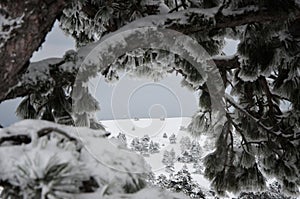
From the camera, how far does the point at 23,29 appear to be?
3.08ft

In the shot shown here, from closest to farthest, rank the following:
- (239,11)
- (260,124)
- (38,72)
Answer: (38,72) < (239,11) < (260,124)

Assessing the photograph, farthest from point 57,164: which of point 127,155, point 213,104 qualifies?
point 213,104

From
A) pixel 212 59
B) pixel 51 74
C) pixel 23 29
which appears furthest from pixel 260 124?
pixel 23 29

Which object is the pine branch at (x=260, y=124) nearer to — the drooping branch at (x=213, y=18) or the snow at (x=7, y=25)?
the drooping branch at (x=213, y=18)

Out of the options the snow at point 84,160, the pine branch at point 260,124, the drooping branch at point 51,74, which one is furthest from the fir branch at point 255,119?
the snow at point 84,160

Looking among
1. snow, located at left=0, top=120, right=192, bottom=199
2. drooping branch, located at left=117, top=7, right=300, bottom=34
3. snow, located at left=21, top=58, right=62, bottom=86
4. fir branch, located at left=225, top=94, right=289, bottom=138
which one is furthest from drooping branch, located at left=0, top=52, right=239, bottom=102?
fir branch, located at left=225, top=94, right=289, bottom=138

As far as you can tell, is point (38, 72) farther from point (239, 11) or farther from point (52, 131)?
point (239, 11)

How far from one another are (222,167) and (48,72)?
2.19 m

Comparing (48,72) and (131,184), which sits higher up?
(48,72)

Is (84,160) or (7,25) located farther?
(7,25)

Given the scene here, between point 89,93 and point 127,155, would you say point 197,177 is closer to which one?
point 89,93

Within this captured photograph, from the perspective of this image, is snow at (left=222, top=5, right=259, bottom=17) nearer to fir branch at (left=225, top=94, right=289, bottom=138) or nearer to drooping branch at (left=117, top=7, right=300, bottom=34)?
drooping branch at (left=117, top=7, right=300, bottom=34)

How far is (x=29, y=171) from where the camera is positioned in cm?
45

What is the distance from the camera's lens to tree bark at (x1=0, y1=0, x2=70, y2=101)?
0.93 m
